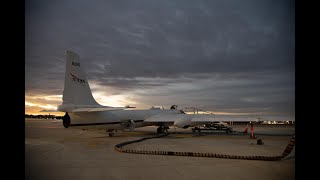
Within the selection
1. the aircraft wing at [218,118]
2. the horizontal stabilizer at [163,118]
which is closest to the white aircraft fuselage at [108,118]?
the horizontal stabilizer at [163,118]

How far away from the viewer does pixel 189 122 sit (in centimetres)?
3064

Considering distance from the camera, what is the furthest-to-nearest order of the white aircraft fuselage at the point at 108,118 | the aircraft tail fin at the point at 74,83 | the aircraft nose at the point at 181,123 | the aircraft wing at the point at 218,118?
1. the aircraft nose at the point at 181,123
2. the aircraft wing at the point at 218,118
3. the white aircraft fuselage at the point at 108,118
4. the aircraft tail fin at the point at 74,83

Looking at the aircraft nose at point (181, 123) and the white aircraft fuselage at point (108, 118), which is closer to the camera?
the white aircraft fuselage at point (108, 118)

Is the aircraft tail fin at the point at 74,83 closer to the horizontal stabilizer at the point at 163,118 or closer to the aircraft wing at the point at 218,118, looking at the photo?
the horizontal stabilizer at the point at 163,118

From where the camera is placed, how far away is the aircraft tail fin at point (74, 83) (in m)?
21.5

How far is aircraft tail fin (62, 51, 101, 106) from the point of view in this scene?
21.5 meters

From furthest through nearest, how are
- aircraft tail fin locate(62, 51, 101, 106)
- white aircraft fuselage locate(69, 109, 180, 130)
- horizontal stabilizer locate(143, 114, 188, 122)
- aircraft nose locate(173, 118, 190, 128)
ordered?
horizontal stabilizer locate(143, 114, 188, 122), aircraft nose locate(173, 118, 190, 128), white aircraft fuselage locate(69, 109, 180, 130), aircraft tail fin locate(62, 51, 101, 106)

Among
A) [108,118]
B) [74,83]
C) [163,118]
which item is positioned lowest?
[163,118]

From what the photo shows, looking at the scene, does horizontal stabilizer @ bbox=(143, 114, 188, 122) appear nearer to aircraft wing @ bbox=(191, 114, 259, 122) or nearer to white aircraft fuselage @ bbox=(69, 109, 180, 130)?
white aircraft fuselage @ bbox=(69, 109, 180, 130)

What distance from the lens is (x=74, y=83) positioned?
861 inches

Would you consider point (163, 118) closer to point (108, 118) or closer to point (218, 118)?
point (218, 118)

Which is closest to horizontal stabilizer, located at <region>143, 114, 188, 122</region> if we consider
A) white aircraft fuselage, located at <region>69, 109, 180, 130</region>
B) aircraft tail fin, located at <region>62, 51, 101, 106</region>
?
white aircraft fuselage, located at <region>69, 109, 180, 130</region>

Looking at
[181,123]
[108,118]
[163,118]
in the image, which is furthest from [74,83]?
[163,118]
